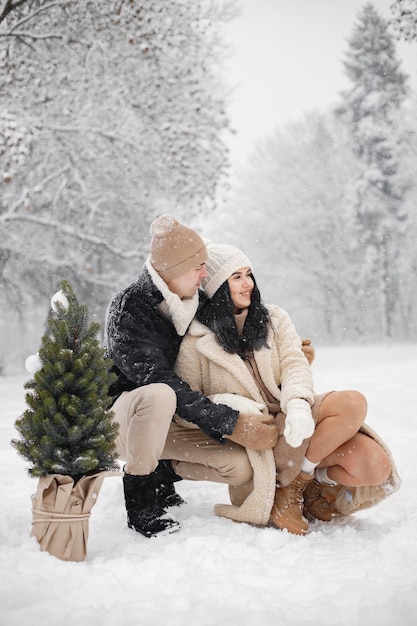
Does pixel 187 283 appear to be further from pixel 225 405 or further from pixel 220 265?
pixel 225 405

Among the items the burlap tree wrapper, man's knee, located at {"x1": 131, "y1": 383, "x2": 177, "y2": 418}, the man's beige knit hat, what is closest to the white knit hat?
the man's beige knit hat

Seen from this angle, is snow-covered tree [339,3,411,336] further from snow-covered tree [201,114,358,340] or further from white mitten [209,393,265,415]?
white mitten [209,393,265,415]

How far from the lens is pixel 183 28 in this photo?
1028 centimetres

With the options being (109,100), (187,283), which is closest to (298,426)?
(187,283)

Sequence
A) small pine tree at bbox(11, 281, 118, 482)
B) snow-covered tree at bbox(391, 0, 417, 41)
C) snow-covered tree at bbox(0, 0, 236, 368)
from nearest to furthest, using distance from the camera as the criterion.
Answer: small pine tree at bbox(11, 281, 118, 482) → snow-covered tree at bbox(391, 0, 417, 41) → snow-covered tree at bbox(0, 0, 236, 368)

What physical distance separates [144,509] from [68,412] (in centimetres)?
85

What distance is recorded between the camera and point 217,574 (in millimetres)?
2463

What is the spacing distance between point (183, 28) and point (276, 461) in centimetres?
904

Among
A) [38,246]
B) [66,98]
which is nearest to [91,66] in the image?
[66,98]

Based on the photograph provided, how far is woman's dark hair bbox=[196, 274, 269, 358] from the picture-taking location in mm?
3363

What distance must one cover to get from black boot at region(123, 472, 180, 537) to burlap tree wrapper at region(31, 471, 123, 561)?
507mm

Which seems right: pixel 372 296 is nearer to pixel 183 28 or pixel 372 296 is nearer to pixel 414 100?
pixel 414 100

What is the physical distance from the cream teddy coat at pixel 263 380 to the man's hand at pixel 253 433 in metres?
0.08

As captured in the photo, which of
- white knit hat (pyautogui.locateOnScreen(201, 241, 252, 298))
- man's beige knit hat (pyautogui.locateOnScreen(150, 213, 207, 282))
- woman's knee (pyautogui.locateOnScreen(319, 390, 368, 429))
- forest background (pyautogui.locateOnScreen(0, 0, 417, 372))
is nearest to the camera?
woman's knee (pyautogui.locateOnScreen(319, 390, 368, 429))
